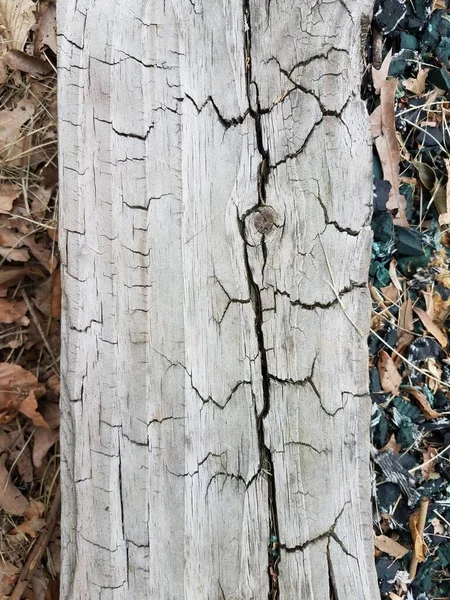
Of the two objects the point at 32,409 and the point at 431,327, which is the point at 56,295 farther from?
the point at 431,327

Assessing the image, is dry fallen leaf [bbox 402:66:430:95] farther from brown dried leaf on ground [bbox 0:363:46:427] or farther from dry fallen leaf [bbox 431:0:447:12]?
brown dried leaf on ground [bbox 0:363:46:427]

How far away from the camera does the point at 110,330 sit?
174 centimetres

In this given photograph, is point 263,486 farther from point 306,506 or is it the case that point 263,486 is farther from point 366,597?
point 366,597

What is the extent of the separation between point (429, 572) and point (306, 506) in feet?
2.47

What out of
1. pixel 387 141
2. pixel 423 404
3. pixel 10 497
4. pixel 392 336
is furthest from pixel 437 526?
pixel 10 497

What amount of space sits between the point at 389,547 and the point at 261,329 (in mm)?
1016

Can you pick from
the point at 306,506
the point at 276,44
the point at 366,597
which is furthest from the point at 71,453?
the point at 276,44

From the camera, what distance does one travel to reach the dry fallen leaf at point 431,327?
2.02m

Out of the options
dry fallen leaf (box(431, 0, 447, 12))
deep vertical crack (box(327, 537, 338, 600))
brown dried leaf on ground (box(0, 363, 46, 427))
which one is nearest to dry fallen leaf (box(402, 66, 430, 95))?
dry fallen leaf (box(431, 0, 447, 12))

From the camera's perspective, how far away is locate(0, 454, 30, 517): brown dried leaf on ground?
220 cm

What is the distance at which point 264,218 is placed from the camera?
166 cm

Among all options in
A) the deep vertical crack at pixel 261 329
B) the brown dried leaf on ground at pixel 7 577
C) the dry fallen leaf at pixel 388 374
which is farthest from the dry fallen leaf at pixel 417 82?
the brown dried leaf on ground at pixel 7 577

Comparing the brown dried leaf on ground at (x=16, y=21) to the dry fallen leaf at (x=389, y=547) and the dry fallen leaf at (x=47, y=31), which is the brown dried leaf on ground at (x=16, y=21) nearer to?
the dry fallen leaf at (x=47, y=31)

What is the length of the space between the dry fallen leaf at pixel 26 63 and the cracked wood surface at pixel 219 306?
574mm
